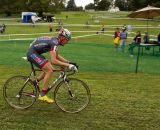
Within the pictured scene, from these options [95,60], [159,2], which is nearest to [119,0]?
[159,2]

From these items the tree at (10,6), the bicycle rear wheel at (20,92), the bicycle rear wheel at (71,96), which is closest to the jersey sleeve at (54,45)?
the bicycle rear wheel at (71,96)

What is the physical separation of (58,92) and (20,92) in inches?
34.8

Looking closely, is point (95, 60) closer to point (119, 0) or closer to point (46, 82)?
point (46, 82)

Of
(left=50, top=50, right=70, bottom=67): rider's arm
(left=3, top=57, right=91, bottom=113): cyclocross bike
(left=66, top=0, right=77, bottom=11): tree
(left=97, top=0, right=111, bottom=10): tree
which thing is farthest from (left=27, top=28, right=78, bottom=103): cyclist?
(left=66, top=0, right=77, bottom=11): tree

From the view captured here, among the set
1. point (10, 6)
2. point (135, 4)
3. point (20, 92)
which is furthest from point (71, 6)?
point (20, 92)

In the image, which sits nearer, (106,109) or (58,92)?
(58,92)

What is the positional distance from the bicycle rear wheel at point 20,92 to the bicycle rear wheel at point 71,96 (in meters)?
0.58

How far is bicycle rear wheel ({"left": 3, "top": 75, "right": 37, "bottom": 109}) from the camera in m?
8.95

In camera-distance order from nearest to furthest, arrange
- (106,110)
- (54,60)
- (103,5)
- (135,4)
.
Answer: (54,60) < (106,110) < (135,4) < (103,5)

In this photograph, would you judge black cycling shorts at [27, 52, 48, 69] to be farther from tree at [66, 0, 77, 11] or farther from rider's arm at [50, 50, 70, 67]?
tree at [66, 0, 77, 11]

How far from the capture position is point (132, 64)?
18891 mm

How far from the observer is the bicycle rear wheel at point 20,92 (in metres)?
8.95

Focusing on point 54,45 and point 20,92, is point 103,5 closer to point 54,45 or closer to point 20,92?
point 20,92

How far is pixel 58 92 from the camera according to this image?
346 inches
